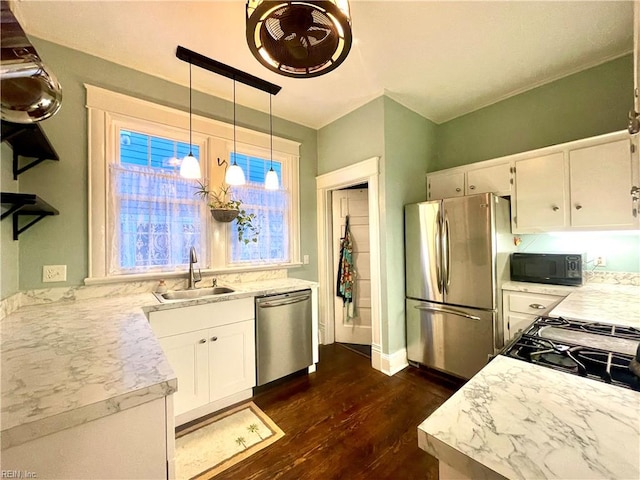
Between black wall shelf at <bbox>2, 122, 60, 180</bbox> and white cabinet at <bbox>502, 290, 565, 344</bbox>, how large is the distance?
137 inches

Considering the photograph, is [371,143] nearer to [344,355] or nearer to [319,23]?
[319,23]

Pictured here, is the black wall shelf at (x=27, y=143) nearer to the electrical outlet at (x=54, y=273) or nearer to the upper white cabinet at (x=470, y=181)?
the electrical outlet at (x=54, y=273)

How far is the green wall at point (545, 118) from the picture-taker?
2213mm

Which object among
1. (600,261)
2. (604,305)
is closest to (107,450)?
(604,305)

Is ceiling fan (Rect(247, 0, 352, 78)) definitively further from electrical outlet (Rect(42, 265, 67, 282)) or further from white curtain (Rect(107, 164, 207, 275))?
electrical outlet (Rect(42, 265, 67, 282))

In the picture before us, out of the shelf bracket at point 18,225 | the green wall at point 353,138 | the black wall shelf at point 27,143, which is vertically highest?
the green wall at point 353,138

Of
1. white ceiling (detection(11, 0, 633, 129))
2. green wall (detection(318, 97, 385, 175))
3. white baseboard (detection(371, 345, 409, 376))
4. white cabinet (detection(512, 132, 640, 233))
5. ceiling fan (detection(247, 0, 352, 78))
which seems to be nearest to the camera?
ceiling fan (detection(247, 0, 352, 78))

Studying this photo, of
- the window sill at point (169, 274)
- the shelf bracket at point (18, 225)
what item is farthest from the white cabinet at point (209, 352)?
the shelf bracket at point (18, 225)

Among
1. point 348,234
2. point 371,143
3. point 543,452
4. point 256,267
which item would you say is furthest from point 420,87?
point 543,452

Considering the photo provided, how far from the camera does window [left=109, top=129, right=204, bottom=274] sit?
2150 millimetres

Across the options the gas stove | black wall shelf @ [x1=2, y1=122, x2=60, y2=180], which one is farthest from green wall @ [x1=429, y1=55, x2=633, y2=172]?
black wall shelf @ [x1=2, y1=122, x2=60, y2=180]

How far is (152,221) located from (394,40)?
8.17 ft

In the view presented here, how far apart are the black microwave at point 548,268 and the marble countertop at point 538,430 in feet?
6.18

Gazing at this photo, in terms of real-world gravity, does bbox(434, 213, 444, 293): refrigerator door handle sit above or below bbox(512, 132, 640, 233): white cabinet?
below
